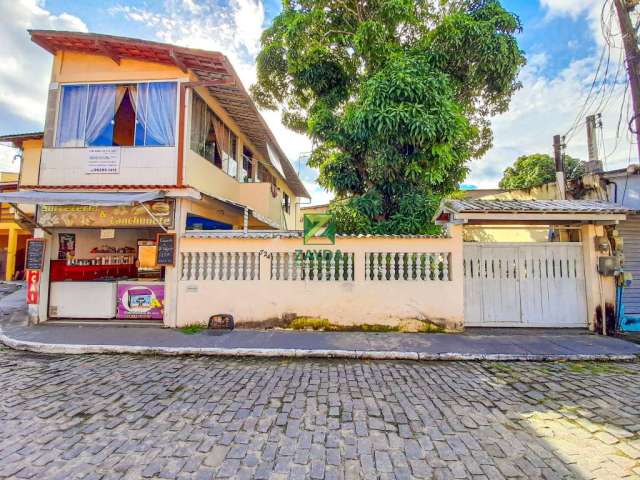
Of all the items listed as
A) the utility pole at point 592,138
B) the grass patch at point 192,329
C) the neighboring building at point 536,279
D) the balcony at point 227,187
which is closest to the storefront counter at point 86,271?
the grass patch at point 192,329

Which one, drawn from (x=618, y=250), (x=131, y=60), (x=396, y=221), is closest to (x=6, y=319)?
(x=131, y=60)

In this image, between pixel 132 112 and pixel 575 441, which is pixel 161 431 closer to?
pixel 575 441

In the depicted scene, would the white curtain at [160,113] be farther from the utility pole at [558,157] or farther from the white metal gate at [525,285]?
the utility pole at [558,157]

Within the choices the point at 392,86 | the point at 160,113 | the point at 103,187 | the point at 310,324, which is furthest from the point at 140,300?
the point at 392,86

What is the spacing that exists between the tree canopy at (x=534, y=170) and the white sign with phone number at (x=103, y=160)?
20.8 meters

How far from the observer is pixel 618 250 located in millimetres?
6984

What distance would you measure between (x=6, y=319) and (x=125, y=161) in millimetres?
5483

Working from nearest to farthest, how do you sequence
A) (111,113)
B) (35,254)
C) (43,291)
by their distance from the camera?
(35,254) → (43,291) → (111,113)

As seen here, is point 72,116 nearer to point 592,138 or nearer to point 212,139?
point 212,139

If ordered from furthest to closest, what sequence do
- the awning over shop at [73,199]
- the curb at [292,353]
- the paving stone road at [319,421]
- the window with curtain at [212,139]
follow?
the window with curtain at [212,139], the awning over shop at [73,199], the curb at [292,353], the paving stone road at [319,421]

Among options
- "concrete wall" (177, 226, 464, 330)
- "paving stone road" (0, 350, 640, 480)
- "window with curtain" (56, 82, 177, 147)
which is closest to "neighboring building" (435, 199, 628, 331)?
"concrete wall" (177, 226, 464, 330)

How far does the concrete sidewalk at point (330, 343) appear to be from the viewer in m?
5.35

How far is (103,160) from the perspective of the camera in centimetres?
744

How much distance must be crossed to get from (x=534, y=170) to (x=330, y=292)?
836 inches
